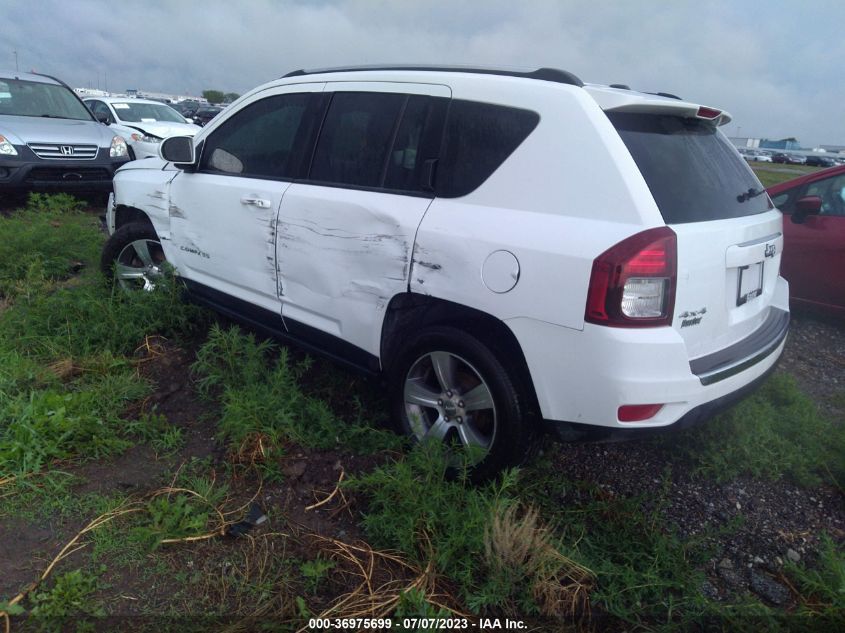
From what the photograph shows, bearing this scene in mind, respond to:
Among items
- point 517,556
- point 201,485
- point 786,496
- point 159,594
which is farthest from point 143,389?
point 786,496

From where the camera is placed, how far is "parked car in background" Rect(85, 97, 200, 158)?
11.5 m

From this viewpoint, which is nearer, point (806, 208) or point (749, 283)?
point (749, 283)

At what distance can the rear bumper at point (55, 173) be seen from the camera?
8109 millimetres

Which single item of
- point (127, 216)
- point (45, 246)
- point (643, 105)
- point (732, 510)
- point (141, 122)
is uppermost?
point (141, 122)

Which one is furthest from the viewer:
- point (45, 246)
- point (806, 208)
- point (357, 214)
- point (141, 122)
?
point (141, 122)

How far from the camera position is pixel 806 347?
5.19 metres

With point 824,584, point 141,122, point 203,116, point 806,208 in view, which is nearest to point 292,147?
point 824,584

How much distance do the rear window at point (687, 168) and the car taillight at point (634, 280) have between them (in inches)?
6.8

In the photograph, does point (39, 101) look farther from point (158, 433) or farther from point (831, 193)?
point (831, 193)

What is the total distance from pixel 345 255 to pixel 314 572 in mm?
1537

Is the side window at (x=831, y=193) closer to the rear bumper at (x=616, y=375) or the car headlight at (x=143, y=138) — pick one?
the rear bumper at (x=616, y=375)

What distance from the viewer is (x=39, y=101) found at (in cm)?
954

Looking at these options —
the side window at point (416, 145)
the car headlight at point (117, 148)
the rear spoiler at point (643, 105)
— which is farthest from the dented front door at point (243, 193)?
the car headlight at point (117, 148)

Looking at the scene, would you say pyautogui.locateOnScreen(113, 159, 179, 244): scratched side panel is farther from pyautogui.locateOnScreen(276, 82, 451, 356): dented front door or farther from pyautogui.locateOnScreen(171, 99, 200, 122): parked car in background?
pyautogui.locateOnScreen(171, 99, 200, 122): parked car in background
